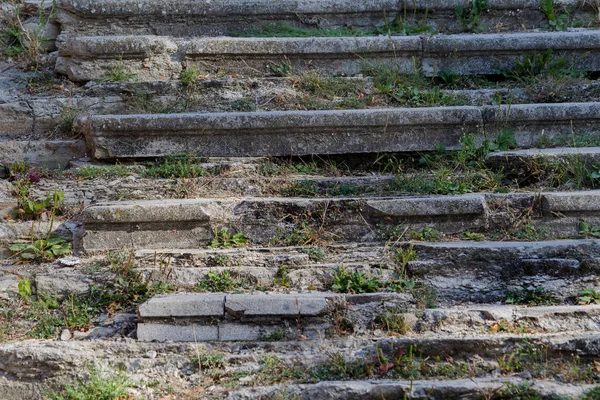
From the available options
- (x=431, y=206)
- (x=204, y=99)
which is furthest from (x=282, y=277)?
(x=204, y=99)

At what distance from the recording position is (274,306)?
3.31 metres

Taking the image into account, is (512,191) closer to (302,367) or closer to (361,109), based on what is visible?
(361,109)

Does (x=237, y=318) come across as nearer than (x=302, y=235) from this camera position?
Yes

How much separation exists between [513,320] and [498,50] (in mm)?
2570

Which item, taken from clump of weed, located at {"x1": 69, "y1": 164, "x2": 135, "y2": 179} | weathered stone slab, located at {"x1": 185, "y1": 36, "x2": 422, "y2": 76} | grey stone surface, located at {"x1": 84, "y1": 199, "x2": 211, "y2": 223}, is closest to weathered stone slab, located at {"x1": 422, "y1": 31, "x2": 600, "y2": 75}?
weathered stone slab, located at {"x1": 185, "y1": 36, "x2": 422, "y2": 76}

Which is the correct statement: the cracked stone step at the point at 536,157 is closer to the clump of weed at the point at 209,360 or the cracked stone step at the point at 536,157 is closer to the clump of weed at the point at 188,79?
the clump of weed at the point at 188,79

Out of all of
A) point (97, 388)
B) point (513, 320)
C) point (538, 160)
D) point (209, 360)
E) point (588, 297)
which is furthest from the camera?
point (538, 160)

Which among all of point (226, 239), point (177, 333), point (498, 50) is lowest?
point (177, 333)

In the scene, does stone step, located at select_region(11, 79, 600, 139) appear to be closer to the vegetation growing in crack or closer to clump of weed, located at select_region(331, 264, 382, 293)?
the vegetation growing in crack

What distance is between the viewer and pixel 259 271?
143 inches

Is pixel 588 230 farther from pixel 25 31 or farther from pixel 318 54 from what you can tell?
pixel 25 31

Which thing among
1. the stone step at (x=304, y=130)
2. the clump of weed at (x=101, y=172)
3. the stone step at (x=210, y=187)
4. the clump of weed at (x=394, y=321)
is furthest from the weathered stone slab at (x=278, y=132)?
the clump of weed at (x=394, y=321)

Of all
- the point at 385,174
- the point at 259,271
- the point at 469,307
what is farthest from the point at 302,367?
the point at 385,174

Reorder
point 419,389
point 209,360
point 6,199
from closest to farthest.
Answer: point 419,389 < point 209,360 < point 6,199
